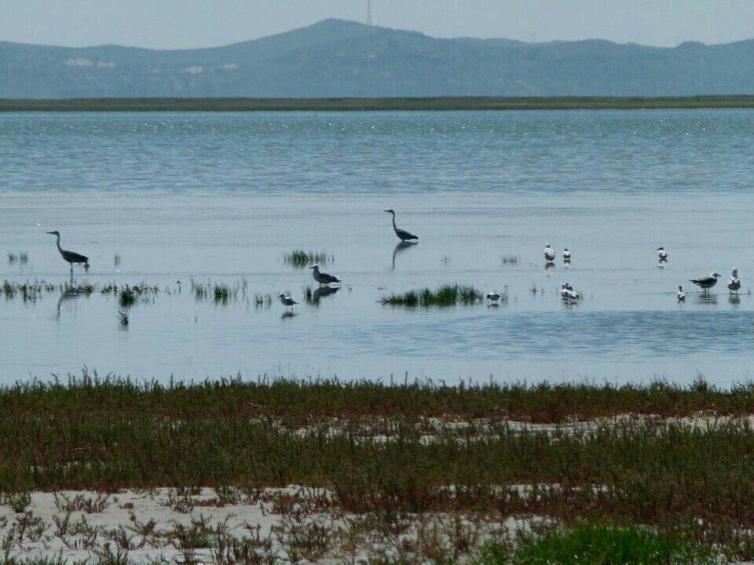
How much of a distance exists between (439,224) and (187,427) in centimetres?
3484

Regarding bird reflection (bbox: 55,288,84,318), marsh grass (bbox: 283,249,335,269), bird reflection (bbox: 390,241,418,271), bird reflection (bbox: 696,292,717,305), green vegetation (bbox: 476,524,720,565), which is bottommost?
bird reflection (bbox: 390,241,418,271)

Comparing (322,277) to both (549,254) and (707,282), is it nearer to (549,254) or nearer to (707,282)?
(549,254)

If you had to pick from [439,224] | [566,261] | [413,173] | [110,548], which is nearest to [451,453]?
[110,548]

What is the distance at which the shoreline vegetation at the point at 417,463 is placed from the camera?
10844mm

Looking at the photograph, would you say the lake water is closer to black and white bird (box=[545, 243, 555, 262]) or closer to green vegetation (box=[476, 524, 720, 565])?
black and white bird (box=[545, 243, 555, 262])

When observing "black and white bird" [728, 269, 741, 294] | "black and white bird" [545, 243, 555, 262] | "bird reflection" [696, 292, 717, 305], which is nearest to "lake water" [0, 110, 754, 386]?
"bird reflection" [696, 292, 717, 305]

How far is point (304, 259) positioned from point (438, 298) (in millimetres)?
8426

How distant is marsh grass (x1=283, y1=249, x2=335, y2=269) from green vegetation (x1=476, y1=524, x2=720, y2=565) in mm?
26951

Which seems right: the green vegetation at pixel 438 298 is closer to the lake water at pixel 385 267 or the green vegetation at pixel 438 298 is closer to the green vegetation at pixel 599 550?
the lake water at pixel 385 267

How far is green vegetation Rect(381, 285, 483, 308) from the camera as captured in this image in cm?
2989

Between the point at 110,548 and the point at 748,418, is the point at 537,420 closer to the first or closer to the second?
the point at 748,418

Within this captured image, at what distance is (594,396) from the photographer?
1741cm

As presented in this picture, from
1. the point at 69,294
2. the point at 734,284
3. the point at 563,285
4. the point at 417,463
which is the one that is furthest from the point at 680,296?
the point at 417,463

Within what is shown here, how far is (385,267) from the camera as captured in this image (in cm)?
3706
